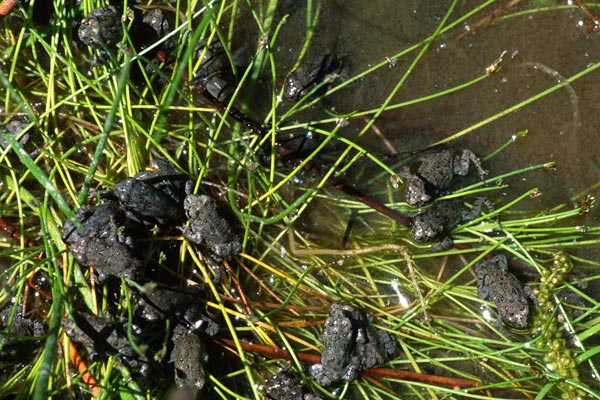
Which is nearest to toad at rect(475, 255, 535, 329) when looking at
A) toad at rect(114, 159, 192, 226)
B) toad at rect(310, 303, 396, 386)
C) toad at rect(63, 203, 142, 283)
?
toad at rect(310, 303, 396, 386)

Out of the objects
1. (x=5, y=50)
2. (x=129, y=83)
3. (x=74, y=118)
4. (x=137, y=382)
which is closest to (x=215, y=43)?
(x=129, y=83)

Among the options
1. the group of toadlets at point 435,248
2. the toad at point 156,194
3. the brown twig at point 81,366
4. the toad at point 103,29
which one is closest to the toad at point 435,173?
the group of toadlets at point 435,248

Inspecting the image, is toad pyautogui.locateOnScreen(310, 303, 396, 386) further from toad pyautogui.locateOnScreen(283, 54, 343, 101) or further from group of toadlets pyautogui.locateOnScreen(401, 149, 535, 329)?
toad pyautogui.locateOnScreen(283, 54, 343, 101)

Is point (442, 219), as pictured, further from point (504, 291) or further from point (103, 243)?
point (103, 243)

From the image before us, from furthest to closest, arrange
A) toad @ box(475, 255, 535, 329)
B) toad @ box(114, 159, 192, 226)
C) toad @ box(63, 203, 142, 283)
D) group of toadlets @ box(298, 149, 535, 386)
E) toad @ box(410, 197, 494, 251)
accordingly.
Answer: toad @ box(410, 197, 494, 251) → toad @ box(475, 255, 535, 329) → group of toadlets @ box(298, 149, 535, 386) → toad @ box(114, 159, 192, 226) → toad @ box(63, 203, 142, 283)

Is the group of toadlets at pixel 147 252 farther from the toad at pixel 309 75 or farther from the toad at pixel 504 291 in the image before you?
the toad at pixel 504 291

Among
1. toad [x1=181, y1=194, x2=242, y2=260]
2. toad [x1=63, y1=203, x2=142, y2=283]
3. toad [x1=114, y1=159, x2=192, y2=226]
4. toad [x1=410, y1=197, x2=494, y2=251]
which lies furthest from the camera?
toad [x1=410, y1=197, x2=494, y2=251]

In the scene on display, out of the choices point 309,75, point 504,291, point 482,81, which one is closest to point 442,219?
point 504,291
